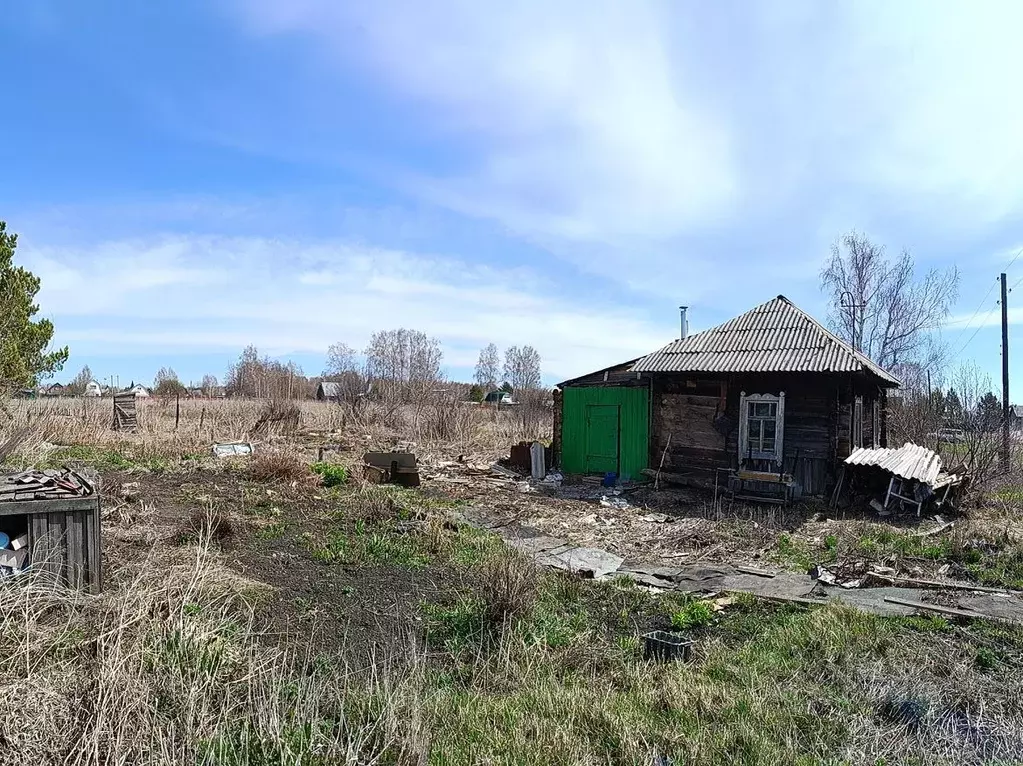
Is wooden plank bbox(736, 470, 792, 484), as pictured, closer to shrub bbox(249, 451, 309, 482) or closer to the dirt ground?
the dirt ground

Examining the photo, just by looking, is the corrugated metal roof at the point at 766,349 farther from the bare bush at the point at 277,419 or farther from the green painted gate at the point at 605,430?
the bare bush at the point at 277,419

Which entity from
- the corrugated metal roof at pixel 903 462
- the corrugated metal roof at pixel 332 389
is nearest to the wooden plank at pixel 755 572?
the corrugated metal roof at pixel 903 462

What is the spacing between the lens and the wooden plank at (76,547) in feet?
18.1

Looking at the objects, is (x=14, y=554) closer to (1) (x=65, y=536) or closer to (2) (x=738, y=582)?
(1) (x=65, y=536)

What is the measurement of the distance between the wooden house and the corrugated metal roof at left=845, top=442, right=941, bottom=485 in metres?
0.45

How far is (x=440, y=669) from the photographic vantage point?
4.87 m

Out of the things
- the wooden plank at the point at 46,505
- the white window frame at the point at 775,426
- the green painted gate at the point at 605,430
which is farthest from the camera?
the green painted gate at the point at 605,430

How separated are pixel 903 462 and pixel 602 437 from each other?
641 centimetres

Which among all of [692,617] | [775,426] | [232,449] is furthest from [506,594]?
[232,449]

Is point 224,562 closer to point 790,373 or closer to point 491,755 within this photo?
point 491,755

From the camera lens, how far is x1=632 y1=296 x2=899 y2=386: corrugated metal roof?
13172mm

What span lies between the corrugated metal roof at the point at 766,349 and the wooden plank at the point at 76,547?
11565 mm

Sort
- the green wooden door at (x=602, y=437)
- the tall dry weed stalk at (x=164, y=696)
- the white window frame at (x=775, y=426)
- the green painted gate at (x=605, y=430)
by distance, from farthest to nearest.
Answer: the green wooden door at (x=602, y=437)
the green painted gate at (x=605, y=430)
the white window frame at (x=775, y=426)
the tall dry weed stalk at (x=164, y=696)

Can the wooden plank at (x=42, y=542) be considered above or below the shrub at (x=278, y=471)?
above
